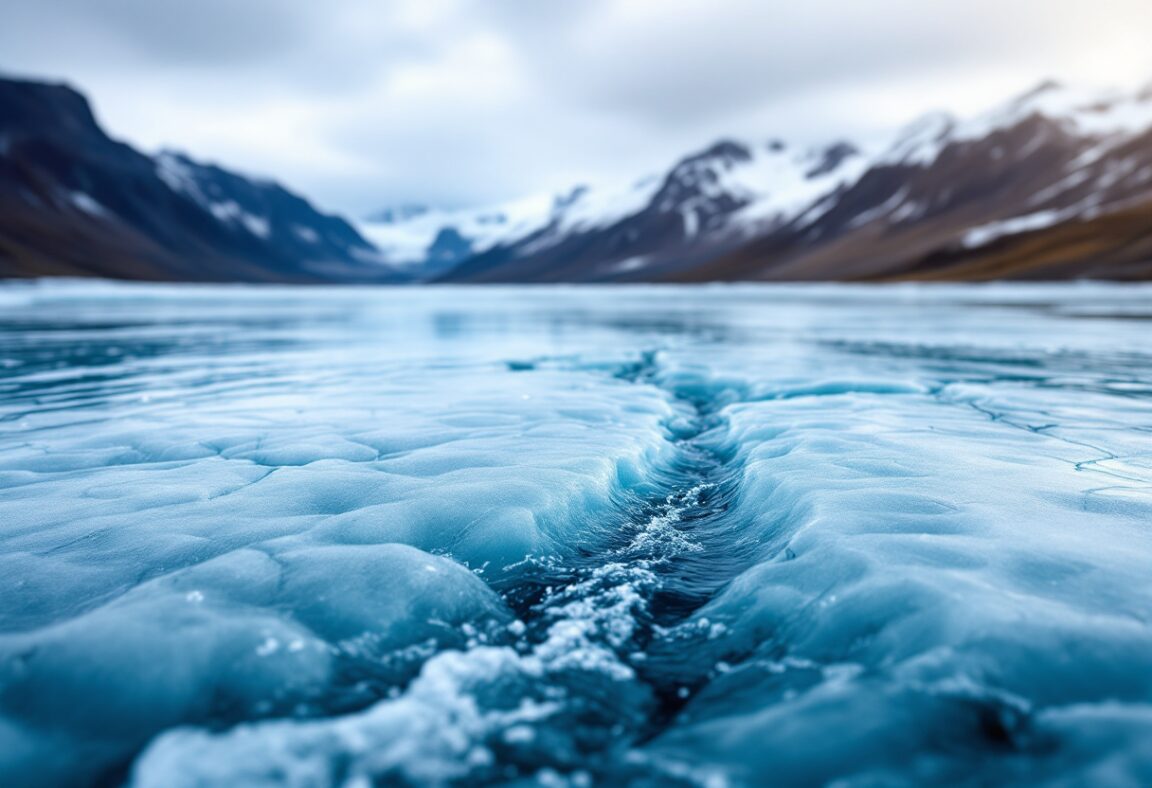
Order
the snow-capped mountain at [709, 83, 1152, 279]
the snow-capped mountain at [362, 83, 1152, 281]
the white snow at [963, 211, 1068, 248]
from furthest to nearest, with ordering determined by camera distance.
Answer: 1. the white snow at [963, 211, 1068, 248]
2. the snow-capped mountain at [362, 83, 1152, 281]
3. the snow-capped mountain at [709, 83, 1152, 279]

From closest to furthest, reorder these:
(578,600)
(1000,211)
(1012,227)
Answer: (578,600)
(1012,227)
(1000,211)

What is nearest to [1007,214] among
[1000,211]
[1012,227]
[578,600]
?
[1000,211]

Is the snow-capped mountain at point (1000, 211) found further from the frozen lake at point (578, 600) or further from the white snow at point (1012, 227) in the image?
the frozen lake at point (578, 600)

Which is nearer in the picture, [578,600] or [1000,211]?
[578,600]

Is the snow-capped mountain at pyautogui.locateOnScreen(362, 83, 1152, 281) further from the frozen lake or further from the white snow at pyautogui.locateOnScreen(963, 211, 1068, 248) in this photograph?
the frozen lake

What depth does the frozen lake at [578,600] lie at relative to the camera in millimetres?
2822

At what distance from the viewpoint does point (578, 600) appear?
434 centimetres

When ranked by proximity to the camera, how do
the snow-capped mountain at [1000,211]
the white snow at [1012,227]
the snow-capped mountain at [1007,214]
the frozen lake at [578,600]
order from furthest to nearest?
the white snow at [1012,227] < the snow-capped mountain at [1000,211] < the snow-capped mountain at [1007,214] < the frozen lake at [578,600]

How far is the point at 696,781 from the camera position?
106 inches

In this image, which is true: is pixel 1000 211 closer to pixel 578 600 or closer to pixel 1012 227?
pixel 1012 227

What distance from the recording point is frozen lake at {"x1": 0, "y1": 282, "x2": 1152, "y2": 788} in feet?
9.26

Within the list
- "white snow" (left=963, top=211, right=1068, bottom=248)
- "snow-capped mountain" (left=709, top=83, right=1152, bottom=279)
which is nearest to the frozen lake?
"snow-capped mountain" (left=709, top=83, right=1152, bottom=279)

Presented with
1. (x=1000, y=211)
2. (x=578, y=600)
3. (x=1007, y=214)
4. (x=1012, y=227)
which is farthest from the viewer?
(x=1000, y=211)

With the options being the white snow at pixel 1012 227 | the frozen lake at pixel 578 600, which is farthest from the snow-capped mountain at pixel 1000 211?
the frozen lake at pixel 578 600
